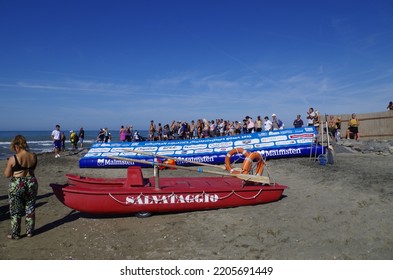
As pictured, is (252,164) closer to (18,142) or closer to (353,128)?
(18,142)

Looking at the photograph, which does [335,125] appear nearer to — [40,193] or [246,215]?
[246,215]

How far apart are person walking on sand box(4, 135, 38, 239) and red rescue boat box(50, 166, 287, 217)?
1.20 meters

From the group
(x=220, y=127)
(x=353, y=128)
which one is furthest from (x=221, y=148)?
(x=353, y=128)

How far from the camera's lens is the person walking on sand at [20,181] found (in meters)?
6.09

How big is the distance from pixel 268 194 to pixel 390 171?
637cm

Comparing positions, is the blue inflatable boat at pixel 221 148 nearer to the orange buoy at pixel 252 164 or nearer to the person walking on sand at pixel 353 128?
the orange buoy at pixel 252 164

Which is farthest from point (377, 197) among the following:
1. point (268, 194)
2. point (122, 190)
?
point (122, 190)

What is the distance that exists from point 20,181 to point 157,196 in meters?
3.11

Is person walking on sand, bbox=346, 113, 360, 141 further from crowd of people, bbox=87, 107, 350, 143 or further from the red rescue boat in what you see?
the red rescue boat

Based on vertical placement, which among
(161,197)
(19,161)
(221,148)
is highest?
(19,161)

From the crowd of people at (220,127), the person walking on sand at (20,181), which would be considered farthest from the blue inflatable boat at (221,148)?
the person walking on sand at (20,181)

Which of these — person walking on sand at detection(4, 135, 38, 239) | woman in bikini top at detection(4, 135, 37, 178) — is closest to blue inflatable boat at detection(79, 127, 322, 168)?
person walking on sand at detection(4, 135, 38, 239)

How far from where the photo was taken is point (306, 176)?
11672 millimetres

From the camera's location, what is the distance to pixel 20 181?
614 cm
